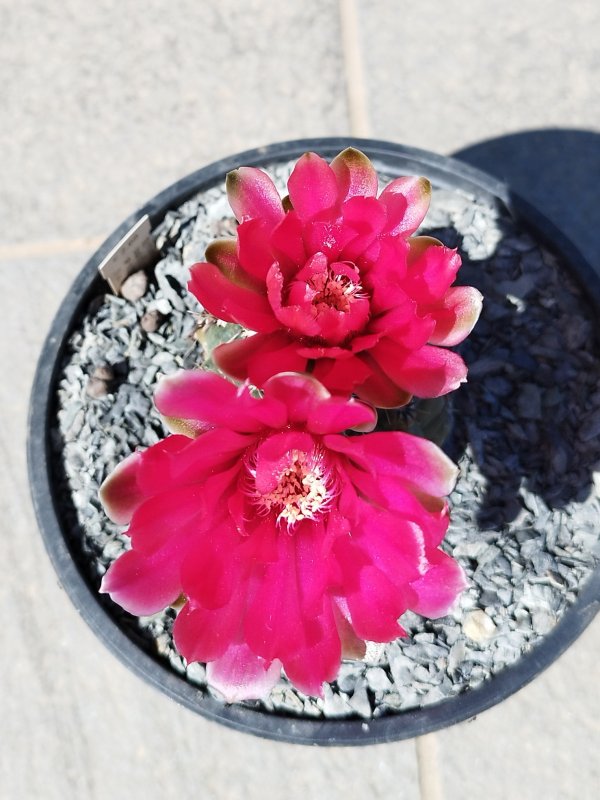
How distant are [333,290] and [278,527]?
18 cm

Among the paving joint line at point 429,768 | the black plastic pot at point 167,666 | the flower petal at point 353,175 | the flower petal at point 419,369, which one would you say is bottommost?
the paving joint line at point 429,768

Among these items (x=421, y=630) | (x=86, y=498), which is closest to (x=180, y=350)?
(x=86, y=498)

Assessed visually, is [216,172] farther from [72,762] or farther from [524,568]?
[72,762]

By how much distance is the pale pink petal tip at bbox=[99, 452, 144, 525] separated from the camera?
0.56 metres

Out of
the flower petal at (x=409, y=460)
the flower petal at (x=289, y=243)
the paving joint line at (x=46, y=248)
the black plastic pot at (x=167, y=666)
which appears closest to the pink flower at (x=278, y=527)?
the flower petal at (x=409, y=460)

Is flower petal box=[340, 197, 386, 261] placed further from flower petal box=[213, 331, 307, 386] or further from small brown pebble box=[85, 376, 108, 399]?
small brown pebble box=[85, 376, 108, 399]

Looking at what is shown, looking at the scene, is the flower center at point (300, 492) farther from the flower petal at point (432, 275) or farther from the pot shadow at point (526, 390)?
the pot shadow at point (526, 390)

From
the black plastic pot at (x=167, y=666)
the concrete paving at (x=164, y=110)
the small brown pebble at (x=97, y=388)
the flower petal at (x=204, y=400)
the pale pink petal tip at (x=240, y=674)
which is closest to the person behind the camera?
the flower petal at (x=204, y=400)

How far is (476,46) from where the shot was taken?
1.35 m

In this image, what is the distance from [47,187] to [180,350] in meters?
0.50

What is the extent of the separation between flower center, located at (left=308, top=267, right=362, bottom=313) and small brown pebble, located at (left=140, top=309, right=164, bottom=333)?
1.52 ft

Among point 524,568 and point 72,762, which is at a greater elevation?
point 524,568

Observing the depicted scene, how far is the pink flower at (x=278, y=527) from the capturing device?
0.52 metres

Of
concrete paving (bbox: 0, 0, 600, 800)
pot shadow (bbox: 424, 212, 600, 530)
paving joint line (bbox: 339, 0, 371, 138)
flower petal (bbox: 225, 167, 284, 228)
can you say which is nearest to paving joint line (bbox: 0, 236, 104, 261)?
concrete paving (bbox: 0, 0, 600, 800)
